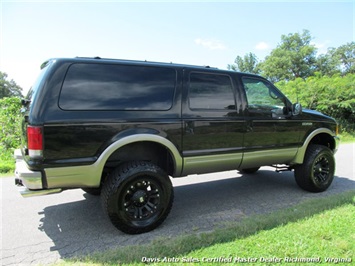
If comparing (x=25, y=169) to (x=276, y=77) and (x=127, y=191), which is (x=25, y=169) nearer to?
(x=127, y=191)

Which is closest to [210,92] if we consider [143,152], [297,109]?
[143,152]

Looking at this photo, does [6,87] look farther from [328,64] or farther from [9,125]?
[328,64]

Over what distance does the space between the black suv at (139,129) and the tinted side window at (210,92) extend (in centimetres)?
2

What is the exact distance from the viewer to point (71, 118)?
2789mm

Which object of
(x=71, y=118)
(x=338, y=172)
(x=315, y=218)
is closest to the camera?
(x=71, y=118)

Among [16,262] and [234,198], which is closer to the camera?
[16,262]

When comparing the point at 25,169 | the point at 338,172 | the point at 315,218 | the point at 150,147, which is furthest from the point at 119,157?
the point at 338,172

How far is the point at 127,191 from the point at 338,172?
5313 millimetres

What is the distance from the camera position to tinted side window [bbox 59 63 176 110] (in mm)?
2865

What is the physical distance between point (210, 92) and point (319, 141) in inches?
112

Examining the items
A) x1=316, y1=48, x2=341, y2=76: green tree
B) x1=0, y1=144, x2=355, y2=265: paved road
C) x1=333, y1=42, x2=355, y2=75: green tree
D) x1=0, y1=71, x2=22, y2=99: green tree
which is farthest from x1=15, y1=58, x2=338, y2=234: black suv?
x1=0, y1=71, x2=22, y2=99: green tree

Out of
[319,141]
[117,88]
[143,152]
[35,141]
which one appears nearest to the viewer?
[35,141]

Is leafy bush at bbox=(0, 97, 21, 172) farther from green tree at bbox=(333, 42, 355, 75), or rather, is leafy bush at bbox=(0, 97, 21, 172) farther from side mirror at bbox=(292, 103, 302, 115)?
green tree at bbox=(333, 42, 355, 75)

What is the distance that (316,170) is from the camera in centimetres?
468
